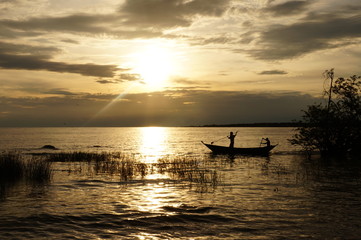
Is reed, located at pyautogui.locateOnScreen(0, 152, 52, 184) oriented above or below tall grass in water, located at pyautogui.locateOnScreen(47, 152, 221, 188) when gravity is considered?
above

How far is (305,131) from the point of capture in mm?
39812

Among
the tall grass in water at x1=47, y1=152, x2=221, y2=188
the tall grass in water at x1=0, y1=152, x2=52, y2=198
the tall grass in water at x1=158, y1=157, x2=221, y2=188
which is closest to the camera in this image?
Answer: the tall grass in water at x1=158, y1=157, x2=221, y2=188

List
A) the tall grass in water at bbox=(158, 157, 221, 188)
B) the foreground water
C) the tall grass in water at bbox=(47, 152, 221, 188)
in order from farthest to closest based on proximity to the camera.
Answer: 1. the tall grass in water at bbox=(47, 152, 221, 188)
2. the tall grass in water at bbox=(158, 157, 221, 188)
3. the foreground water

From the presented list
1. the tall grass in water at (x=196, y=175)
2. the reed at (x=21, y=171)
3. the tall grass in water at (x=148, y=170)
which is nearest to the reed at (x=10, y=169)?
the reed at (x=21, y=171)

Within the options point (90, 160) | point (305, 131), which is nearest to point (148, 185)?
point (90, 160)

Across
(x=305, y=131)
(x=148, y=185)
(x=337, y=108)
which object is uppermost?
(x=337, y=108)

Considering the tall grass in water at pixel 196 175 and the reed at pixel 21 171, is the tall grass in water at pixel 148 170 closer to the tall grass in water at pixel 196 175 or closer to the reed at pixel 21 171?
the tall grass in water at pixel 196 175

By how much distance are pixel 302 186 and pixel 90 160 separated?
23.2 metres

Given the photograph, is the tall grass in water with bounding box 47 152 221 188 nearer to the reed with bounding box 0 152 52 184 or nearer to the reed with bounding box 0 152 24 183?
the reed with bounding box 0 152 52 184

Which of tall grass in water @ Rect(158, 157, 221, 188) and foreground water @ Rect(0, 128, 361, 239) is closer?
foreground water @ Rect(0, 128, 361, 239)

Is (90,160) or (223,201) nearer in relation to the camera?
(223,201)

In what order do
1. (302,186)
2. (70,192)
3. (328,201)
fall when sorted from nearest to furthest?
1. (328,201)
2. (70,192)
3. (302,186)

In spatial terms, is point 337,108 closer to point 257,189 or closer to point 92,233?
point 257,189

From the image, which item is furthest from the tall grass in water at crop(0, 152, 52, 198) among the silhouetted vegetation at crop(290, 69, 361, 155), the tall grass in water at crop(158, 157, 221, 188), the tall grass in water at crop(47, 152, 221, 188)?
the silhouetted vegetation at crop(290, 69, 361, 155)
